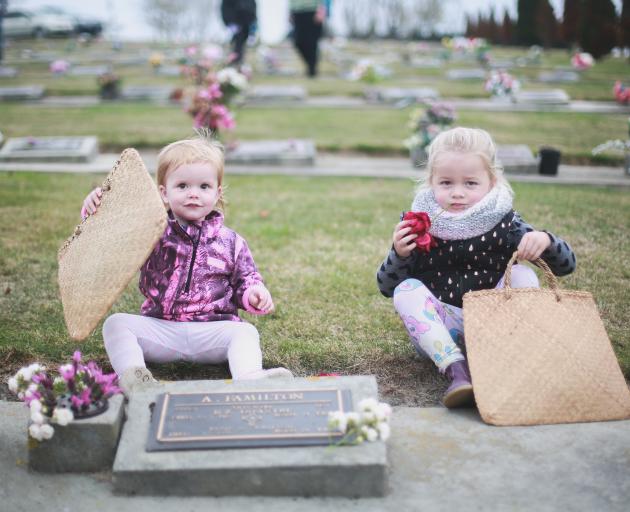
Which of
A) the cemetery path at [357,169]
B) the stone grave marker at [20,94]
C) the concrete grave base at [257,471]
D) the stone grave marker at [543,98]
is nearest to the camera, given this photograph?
the concrete grave base at [257,471]

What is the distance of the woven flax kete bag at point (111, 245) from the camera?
2.52m

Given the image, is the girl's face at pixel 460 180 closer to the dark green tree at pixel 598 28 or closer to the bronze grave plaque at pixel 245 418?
the bronze grave plaque at pixel 245 418

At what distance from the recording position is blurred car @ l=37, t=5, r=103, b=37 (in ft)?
123

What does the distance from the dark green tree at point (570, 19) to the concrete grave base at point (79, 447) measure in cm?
3115

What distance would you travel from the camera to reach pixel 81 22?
127 ft

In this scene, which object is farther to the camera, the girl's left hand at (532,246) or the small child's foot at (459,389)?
the girl's left hand at (532,246)

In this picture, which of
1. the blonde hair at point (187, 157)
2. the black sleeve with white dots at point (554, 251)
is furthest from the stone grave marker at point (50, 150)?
the black sleeve with white dots at point (554, 251)

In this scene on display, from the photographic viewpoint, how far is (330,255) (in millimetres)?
4758

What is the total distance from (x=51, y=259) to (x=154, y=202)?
2307mm

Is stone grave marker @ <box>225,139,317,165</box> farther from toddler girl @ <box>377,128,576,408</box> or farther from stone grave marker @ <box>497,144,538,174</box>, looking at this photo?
toddler girl @ <box>377,128,576,408</box>

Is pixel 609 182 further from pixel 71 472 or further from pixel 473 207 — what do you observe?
pixel 71 472

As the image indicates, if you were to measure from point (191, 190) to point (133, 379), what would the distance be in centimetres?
90

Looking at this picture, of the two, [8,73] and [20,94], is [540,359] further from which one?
[8,73]

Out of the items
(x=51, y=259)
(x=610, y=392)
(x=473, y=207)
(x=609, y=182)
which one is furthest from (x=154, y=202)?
(x=609, y=182)
